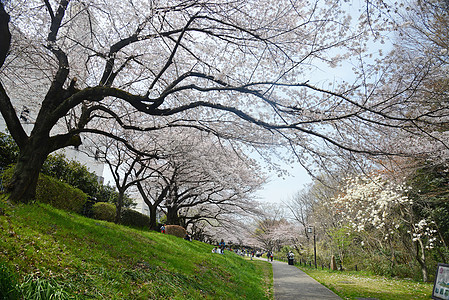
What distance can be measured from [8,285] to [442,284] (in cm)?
757

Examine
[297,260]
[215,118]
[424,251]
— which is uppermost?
[215,118]

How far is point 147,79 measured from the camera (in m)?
9.09

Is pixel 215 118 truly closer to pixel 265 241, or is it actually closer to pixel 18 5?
pixel 18 5

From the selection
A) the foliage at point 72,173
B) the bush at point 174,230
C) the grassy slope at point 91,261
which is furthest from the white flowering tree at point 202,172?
the grassy slope at point 91,261

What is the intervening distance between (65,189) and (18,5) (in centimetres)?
609

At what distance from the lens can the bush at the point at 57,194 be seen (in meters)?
8.61

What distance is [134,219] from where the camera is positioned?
1575cm

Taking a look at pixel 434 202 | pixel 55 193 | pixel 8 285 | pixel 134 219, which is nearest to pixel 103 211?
pixel 134 219

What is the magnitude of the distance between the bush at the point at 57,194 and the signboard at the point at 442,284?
10.7 m

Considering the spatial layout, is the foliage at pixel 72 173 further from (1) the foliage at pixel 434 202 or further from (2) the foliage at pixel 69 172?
(1) the foliage at pixel 434 202

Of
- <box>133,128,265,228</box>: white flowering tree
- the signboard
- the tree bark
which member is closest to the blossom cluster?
<box>133,128,265,228</box>: white flowering tree

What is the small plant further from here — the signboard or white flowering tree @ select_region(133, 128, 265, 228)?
the signboard

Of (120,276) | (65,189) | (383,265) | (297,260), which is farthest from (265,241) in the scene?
(120,276)

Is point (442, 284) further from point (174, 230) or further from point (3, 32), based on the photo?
point (174, 230)
